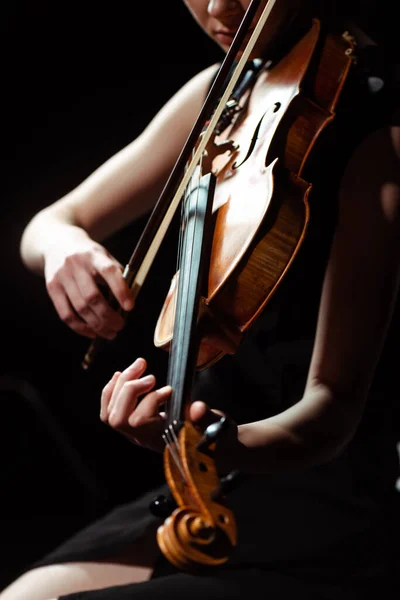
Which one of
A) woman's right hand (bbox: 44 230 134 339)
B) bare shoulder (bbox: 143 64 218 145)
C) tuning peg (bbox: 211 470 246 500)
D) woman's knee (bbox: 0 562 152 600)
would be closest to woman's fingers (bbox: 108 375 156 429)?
tuning peg (bbox: 211 470 246 500)

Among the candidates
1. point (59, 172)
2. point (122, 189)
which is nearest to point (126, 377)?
point (122, 189)

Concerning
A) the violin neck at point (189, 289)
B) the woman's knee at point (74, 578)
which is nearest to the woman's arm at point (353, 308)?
the violin neck at point (189, 289)

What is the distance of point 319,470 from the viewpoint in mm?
774

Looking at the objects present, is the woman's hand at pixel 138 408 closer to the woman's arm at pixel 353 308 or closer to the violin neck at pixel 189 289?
the violin neck at pixel 189 289

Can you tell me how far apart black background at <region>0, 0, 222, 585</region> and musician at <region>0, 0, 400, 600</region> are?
1.26 ft

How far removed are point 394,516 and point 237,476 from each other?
40 centimetres

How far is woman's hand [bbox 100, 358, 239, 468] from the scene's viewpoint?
49 centimetres

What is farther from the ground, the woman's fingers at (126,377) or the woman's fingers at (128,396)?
the woman's fingers at (126,377)

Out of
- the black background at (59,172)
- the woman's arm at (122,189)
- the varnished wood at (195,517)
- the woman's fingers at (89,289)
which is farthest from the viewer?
the black background at (59,172)

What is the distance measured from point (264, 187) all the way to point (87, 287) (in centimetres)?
27

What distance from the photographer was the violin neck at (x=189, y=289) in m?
0.50

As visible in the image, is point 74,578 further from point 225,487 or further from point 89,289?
point 225,487

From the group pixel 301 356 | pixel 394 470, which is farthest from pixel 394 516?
pixel 301 356

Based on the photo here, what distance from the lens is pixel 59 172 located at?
1319 mm
